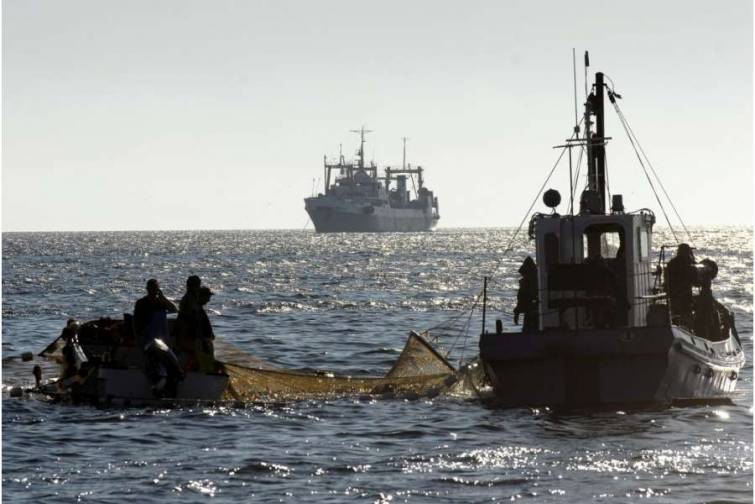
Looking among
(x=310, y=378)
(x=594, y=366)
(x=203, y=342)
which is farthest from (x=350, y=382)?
(x=594, y=366)

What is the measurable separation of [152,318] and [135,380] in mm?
1137

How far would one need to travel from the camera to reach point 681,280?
23.3m

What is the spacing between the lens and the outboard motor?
2072cm

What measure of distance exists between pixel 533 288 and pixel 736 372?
429 cm

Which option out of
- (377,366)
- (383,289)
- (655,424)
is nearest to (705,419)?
(655,424)

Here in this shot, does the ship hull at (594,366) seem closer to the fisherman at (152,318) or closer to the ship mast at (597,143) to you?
the ship mast at (597,143)

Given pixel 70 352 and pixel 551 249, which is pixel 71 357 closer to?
pixel 70 352

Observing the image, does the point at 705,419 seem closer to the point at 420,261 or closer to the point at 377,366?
the point at 377,366

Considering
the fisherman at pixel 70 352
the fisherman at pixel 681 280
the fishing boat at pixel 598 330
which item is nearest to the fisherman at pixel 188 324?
the fisherman at pixel 70 352

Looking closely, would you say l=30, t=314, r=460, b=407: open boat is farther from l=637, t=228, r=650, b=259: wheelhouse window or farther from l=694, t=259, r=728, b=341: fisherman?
l=694, t=259, r=728, b=341: fisherman

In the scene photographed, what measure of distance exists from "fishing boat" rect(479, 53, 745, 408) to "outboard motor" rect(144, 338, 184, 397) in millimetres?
4758

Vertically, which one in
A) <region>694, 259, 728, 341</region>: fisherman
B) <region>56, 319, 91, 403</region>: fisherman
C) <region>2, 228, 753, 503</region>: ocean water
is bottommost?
<region>2, 228, 753, 503</region>: ocean water

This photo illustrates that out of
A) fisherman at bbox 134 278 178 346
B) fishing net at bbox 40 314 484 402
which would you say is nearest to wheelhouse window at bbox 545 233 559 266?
fishing net at bbox 40 314 484 402

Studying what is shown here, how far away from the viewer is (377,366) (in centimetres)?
3198
